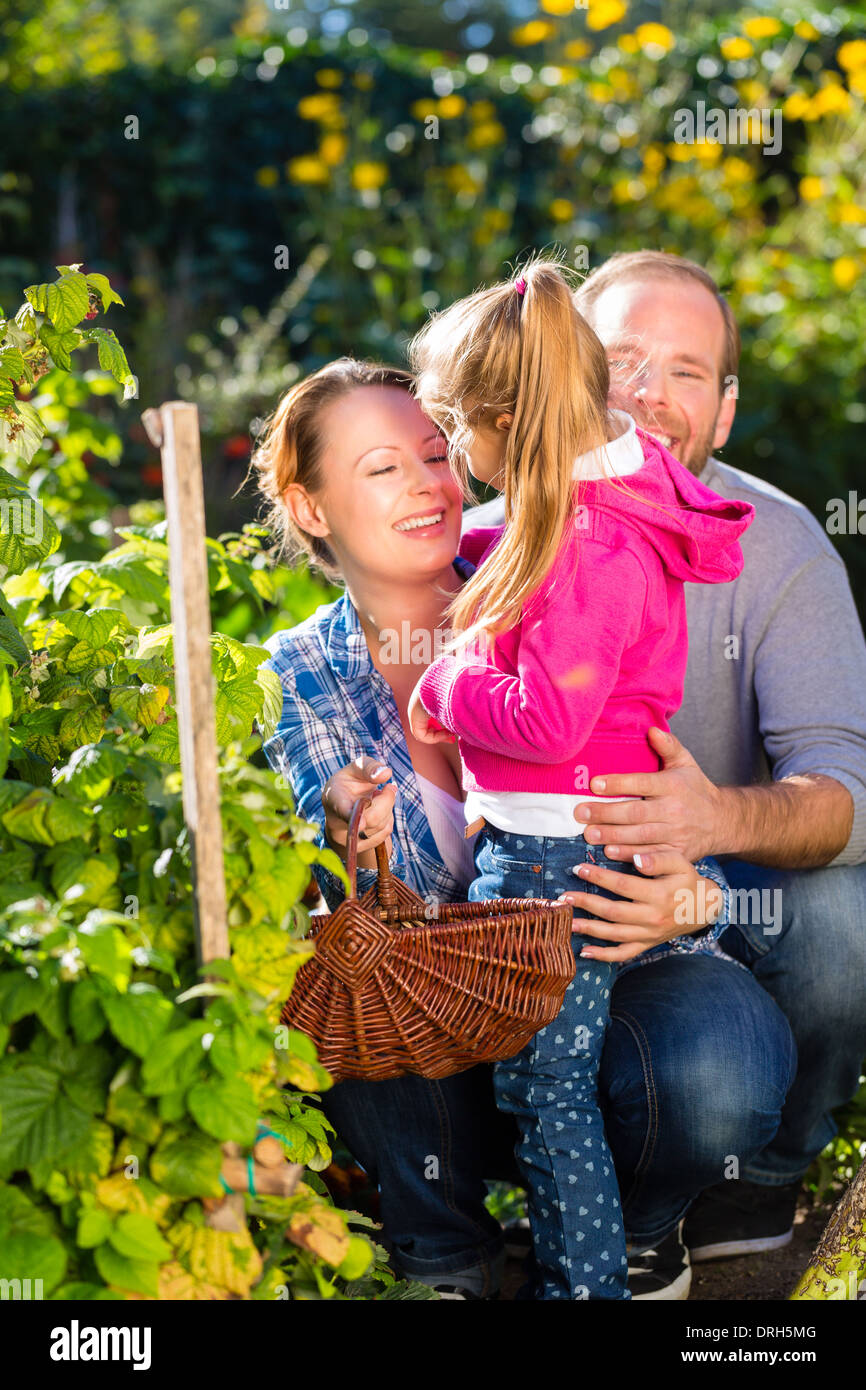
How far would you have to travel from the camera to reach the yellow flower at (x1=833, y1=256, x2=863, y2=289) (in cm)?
548

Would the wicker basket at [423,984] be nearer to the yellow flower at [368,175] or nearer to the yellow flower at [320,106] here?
the yellow flower at [368,175]

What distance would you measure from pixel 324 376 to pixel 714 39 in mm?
4877

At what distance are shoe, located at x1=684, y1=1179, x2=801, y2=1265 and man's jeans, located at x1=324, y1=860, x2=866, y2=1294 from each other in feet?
0.20

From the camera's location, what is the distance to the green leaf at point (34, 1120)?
131 centimetres

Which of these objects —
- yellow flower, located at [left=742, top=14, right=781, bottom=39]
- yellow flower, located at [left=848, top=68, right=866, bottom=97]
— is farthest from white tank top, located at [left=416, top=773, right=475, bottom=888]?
yellow flower, located at [left=742, top=14, right=781, bottom=39]

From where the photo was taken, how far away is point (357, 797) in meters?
1.95

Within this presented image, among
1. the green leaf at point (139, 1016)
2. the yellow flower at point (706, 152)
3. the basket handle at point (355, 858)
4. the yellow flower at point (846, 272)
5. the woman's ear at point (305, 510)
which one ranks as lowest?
the green leaf at point (139, 1016)

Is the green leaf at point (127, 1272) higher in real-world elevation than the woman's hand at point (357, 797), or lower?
lower

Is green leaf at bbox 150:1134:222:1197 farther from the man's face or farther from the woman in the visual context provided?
the man's face

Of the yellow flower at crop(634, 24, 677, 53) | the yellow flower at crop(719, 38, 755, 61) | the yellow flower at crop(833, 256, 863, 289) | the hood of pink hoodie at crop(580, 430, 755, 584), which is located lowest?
the hood of pink hoodie at crop(580, 430, 755, 584)

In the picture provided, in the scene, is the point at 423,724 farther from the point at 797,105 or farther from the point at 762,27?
the point at 762,27

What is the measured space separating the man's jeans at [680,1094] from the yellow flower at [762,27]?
195 inches

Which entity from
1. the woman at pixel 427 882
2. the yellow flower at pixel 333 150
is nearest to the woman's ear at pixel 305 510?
the woman at pixel 427 882

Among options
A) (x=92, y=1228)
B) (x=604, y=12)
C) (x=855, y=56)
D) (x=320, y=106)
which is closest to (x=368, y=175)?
(x=320, y=106)
